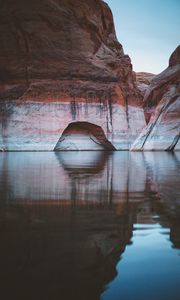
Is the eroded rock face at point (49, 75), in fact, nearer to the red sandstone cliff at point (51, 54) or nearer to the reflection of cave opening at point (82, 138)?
the red sandstone cliff at point (51, 54)

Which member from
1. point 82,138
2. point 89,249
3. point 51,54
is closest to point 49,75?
point 51,54

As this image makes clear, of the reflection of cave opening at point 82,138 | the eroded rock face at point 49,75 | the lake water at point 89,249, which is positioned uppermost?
the eroded rock face at point 49,75

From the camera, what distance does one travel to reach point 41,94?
81.7ft

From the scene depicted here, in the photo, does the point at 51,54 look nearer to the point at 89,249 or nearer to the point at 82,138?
the point at 82,138

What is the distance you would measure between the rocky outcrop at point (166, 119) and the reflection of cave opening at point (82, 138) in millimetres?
3867

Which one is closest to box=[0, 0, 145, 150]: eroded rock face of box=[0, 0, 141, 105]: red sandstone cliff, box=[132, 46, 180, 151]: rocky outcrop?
box=[0, 0, 141, 105]: red sandstone cliff

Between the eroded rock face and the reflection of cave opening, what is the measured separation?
742mm

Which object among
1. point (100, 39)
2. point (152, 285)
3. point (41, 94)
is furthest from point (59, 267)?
point (100, 39)

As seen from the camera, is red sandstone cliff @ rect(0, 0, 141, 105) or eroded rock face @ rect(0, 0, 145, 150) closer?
eroded rock face @ rect(0, 0, 145, 150)

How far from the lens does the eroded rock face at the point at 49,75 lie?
24656mm

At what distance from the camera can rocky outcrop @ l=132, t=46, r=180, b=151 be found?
899 inches

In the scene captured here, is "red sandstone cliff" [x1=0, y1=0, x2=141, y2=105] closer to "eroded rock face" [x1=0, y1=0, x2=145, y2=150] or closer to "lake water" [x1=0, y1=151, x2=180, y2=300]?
"eroded rock face" [x1=0, y1=0, x2=145, y2=150]

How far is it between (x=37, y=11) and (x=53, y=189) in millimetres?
23675

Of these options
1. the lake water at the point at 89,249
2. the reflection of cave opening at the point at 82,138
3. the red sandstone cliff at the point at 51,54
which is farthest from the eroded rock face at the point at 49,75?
the lake water at the point at 89,249
